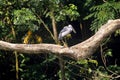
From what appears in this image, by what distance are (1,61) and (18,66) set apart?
359 millimetres

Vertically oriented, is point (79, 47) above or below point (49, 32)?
above

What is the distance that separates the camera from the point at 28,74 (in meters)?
6.06

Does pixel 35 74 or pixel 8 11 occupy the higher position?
pixel 8 11

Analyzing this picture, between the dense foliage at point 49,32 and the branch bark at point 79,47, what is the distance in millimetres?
1970

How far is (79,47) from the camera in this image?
215 cm

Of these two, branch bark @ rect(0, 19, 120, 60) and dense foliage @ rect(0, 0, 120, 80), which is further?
dense foliage @ rect(0, 0, 120, 80)

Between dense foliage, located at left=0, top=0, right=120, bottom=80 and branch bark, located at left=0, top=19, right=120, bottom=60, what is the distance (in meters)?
1.97

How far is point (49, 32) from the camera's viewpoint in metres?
5.97

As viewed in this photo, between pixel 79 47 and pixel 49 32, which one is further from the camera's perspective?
pixel 49 32

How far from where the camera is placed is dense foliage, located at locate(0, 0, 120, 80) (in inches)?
195

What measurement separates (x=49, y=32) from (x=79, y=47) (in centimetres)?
384

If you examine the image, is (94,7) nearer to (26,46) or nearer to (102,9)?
(102,9)

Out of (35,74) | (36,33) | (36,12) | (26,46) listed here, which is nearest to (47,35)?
(36,33)

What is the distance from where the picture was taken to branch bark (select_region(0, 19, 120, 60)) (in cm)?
213
